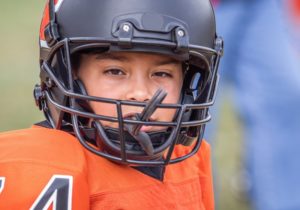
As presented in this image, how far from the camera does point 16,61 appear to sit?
6055 millimetres

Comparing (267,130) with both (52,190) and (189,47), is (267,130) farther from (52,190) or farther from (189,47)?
(52,190)

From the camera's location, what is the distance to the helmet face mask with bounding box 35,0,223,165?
2037 millimetres

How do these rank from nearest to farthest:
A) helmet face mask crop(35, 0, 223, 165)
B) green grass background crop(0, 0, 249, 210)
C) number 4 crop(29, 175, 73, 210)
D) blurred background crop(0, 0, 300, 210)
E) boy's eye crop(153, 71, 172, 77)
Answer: number 4 crop(29, 175, 73, 210) → helmet face mask crop(35, 0, 223, 165) → boy's eye crop(153, 71, 172, 77) → blurred background crop(0, 0, 300, 210) → green grass background crop(0, 0, 249, 210)

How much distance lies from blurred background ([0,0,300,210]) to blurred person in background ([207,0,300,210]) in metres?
0.15

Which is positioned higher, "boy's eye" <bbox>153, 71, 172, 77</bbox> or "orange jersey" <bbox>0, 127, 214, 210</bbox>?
"boy's eye" <bbox>153, 71, 172, 77</bbox>

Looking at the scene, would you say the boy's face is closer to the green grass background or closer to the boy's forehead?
the boy's forehead

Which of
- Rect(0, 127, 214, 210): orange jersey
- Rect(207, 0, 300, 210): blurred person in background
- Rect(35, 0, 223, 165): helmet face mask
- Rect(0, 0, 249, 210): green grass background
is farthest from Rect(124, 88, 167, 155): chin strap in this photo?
Rect(0, 0, 249, 210): green grass background

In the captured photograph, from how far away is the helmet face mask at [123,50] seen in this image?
204 cm

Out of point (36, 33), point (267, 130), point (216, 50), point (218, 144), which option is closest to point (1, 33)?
point (36, 33)

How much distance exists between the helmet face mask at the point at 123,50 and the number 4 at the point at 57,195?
115mm

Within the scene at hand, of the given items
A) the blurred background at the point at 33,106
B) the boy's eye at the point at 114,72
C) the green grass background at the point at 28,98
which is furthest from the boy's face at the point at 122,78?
the green grass background at the point at 28,98

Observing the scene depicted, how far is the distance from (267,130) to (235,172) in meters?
0.78

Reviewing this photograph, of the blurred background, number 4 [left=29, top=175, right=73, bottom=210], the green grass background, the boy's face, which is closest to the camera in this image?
number 4 [left=29, top=175, right=73, bottom=210]

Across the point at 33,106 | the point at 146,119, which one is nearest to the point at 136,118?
the point at 146,119
